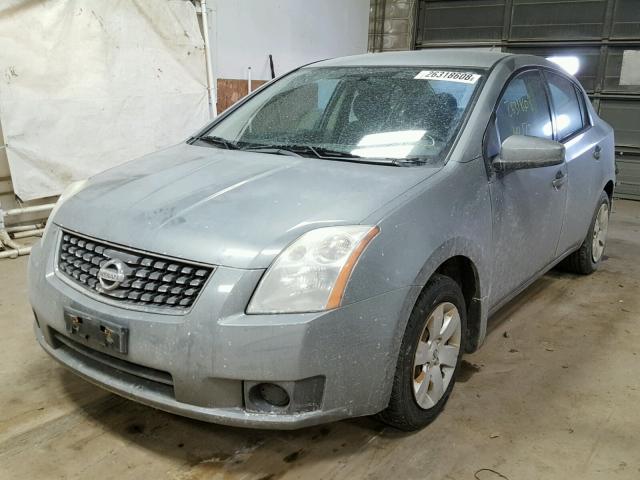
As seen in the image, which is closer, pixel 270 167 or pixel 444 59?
pixel 270 167

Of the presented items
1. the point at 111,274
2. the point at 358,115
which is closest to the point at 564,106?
the point at 358,115

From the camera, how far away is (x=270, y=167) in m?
2.23

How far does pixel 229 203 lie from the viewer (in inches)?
75.3

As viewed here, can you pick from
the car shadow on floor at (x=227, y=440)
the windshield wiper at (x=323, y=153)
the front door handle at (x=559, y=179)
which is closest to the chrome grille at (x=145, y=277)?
the car shadow on floor at (x=227, y=440)

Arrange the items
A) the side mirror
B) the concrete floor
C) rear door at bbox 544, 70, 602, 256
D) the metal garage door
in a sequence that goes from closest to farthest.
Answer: the concrete floor
the side mirror
rear door at bbox 544, 70, 602, 256
the metal garage door

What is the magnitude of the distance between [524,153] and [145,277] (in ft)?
4.94

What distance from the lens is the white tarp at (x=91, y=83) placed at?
448cm

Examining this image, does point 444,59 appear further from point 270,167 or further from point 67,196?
point 67,196

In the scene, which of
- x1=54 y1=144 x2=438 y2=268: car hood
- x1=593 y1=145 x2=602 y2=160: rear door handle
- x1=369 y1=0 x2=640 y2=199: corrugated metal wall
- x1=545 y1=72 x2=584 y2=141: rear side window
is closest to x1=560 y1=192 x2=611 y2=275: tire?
x1=593 y1=145 x2=602 y2=160: rear door handle

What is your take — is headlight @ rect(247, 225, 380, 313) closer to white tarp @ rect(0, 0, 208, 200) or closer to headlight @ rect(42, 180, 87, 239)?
headlight @ rect(42, 180, 87, 239)

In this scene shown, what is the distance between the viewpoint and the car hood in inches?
67.8

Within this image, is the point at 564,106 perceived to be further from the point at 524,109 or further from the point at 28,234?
the point at 28,234

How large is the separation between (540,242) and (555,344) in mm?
554

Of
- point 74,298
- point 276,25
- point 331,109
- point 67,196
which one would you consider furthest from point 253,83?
point 74,298
